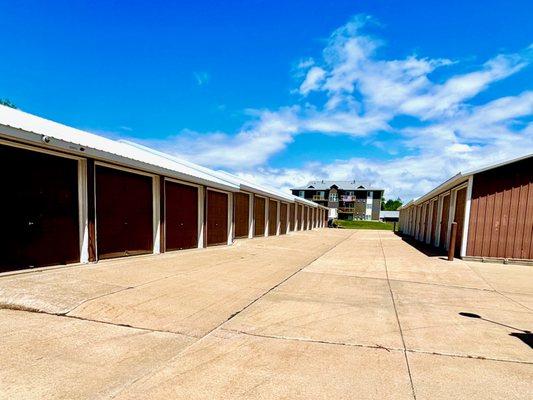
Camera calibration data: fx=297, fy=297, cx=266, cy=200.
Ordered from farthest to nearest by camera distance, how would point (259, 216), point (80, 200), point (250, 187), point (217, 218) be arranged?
1. point (259, 216)
2. point (250, 187)
3. point (217, 218)
4. point (80, 200)

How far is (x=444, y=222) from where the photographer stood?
1507 centimetres

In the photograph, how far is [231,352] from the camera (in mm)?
3340

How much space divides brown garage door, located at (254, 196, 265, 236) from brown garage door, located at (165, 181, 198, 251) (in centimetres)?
741

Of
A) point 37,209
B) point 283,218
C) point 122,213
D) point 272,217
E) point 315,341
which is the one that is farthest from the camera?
point 283,218

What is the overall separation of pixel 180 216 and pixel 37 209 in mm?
5269

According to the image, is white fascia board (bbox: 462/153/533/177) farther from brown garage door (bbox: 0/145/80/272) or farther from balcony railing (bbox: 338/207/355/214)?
balcony railing (bbox: 338/207/355/214)

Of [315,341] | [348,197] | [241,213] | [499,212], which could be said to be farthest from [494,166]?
[348,197]

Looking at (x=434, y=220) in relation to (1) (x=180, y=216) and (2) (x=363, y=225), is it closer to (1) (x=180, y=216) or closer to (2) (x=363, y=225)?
(1) (x=180, y=216)

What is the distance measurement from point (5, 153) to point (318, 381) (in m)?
7.24

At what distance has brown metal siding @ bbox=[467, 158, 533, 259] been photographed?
1032 centimetres

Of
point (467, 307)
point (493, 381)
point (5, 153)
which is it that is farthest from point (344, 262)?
point (5, 153)

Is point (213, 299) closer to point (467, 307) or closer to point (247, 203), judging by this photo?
point (467, 307)

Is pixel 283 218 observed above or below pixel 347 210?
above

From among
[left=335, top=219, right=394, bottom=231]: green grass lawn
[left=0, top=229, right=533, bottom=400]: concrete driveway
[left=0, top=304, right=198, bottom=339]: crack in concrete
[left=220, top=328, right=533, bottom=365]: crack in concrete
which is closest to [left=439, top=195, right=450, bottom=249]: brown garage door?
[left=0, top=229, right=533, bottom=400]: concrete driveway
